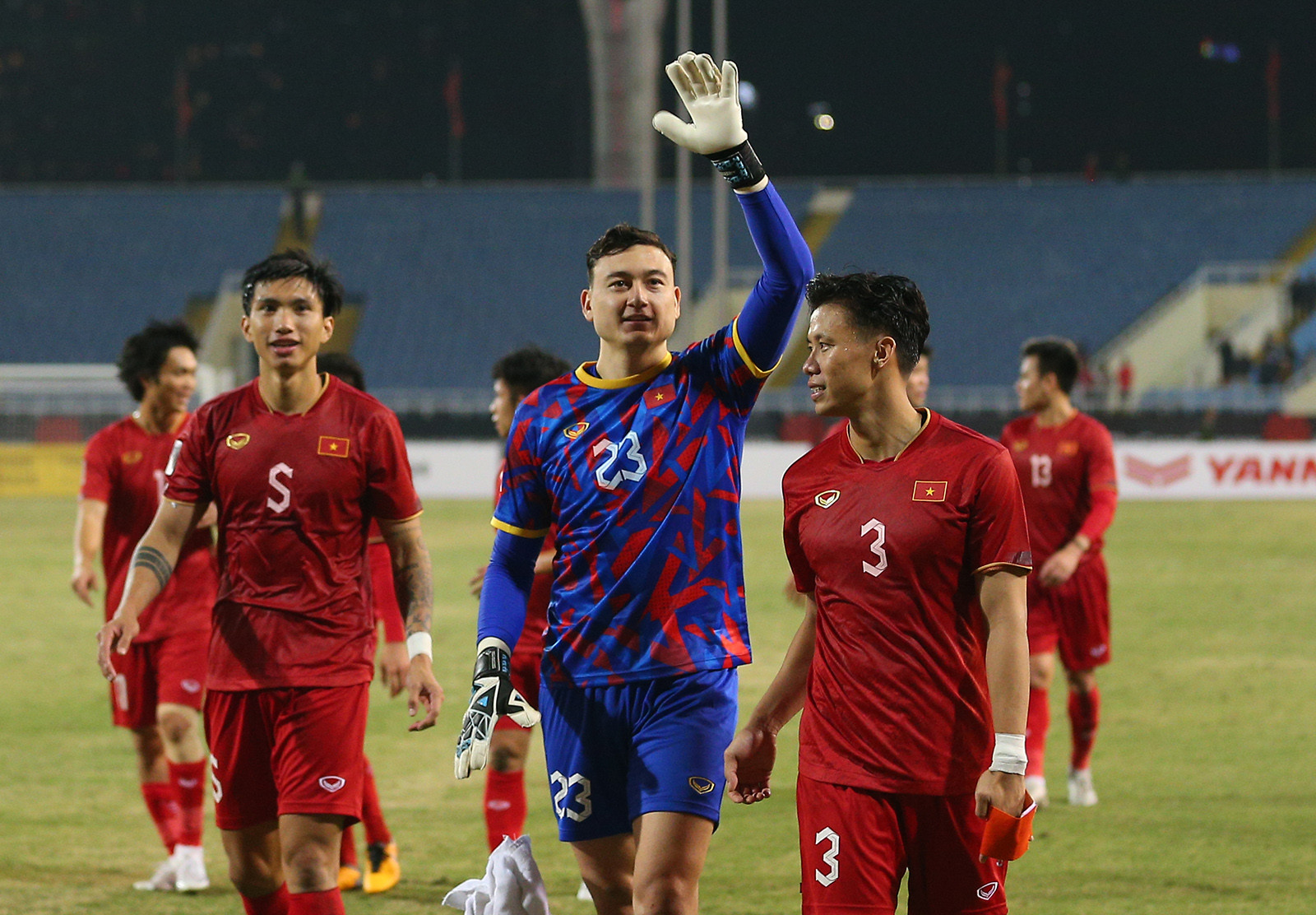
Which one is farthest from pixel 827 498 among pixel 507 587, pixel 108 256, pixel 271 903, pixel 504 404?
pixel 108 256

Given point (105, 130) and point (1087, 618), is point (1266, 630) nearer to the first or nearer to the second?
point (1087, 618)

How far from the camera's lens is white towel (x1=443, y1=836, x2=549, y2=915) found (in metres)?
4.16

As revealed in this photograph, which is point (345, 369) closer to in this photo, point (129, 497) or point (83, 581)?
point (129, 497)

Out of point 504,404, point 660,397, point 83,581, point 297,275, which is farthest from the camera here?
point 83,581

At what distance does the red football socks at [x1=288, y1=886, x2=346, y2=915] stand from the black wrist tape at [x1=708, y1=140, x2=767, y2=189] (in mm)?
2383

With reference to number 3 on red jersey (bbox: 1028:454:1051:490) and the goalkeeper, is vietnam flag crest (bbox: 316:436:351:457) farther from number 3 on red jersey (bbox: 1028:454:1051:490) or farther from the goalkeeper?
number 3 on red jersey (bbox: 1028:454:1051:490)

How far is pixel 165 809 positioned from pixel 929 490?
4.32m

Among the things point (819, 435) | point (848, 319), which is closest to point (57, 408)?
point (819, 435)

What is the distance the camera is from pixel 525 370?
21.5 ft

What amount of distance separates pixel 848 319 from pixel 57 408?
25796 mm

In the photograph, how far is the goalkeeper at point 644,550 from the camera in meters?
4.11

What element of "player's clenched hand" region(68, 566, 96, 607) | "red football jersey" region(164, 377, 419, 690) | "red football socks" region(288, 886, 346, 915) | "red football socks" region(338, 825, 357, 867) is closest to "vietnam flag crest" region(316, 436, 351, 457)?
"red football jersey" region(164, 377, 419, 690)

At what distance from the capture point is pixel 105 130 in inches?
2154

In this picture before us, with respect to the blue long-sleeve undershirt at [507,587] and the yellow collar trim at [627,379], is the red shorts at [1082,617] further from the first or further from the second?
the blue long-sleeve undershirt at [507,587]
